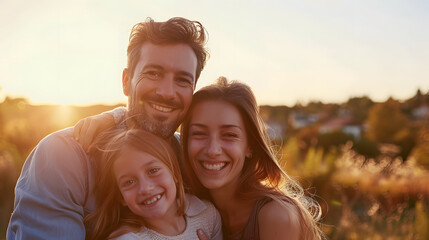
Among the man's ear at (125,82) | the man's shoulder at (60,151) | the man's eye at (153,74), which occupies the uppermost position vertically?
the man's eye at (153,74)

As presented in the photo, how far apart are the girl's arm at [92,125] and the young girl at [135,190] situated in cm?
7

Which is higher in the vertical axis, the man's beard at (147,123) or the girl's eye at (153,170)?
the man's beard at (147,123)

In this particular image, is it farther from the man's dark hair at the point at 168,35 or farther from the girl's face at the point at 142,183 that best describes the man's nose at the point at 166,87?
the girl's face at the point at 142,183

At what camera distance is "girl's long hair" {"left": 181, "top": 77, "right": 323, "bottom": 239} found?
309cm

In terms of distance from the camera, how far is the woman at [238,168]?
2.85m

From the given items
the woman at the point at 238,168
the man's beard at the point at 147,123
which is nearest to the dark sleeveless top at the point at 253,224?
the woman at the point at 238,168

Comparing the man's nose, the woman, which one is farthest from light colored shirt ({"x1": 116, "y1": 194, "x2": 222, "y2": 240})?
the man's nose

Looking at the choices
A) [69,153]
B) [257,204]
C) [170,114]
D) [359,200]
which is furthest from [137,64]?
[359,200]

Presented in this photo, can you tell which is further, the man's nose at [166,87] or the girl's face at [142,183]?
the man's nose at [166,87]

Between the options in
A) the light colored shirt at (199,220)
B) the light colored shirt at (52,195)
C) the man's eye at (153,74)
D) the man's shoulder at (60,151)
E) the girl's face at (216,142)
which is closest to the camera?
the light colored shirt at (52,195)

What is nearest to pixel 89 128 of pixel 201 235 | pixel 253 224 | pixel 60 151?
pixel 60 151

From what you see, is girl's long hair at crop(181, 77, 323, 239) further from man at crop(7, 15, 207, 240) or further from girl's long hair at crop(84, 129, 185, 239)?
girl's long hair at crop(84, 129, 185, 239)

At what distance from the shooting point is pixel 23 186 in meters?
2.59

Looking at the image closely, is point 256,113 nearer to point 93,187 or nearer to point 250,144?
point 250,144
